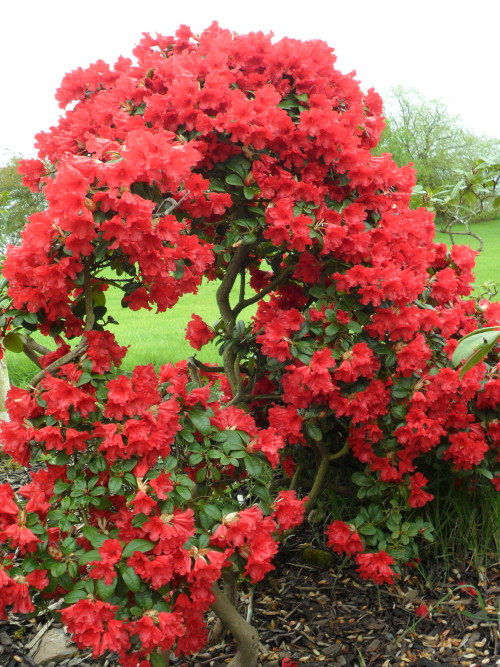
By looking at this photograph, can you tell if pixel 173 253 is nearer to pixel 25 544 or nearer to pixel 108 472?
pixel 108 472

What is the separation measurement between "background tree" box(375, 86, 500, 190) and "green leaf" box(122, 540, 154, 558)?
30.8 m

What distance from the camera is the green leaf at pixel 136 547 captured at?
1.61 metres

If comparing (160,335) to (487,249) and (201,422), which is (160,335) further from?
(487,249)

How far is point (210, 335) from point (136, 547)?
1230mm

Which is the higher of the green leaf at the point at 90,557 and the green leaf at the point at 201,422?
the green leaf at the point at 201,422

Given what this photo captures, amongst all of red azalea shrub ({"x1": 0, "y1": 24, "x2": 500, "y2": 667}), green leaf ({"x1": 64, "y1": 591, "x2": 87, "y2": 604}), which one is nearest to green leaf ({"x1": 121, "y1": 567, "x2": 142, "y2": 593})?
red azalea shrub ({"x1": 0, "y1": 24, "x2": 500, "y2": 667})

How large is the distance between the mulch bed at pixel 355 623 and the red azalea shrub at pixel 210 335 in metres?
0.20

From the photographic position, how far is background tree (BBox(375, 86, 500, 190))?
103ft

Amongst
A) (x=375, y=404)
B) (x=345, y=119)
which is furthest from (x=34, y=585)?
(x=345, y=119)

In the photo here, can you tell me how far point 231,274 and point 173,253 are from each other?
0.82 metres

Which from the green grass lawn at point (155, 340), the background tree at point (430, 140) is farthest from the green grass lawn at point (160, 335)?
the background tree at point (430, 140)

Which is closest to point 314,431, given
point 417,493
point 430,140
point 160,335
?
point 417,493

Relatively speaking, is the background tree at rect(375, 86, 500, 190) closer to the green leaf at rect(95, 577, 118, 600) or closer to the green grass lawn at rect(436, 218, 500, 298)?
the green grass lawn at rect(436, 218, 500, 298)

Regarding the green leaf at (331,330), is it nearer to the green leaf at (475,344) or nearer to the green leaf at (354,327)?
the green leaf at (354,327)
